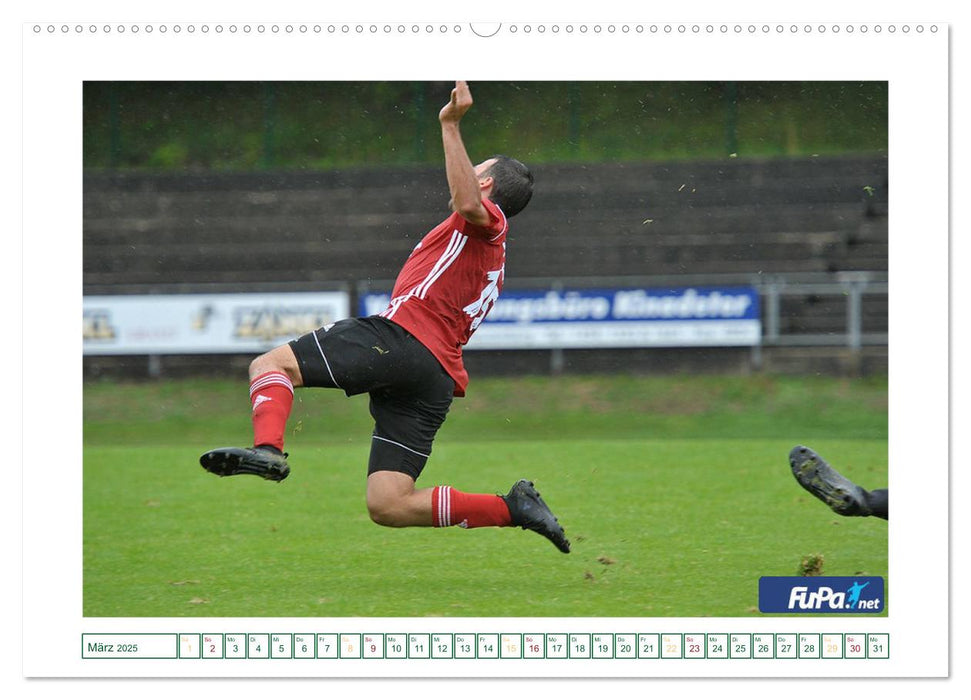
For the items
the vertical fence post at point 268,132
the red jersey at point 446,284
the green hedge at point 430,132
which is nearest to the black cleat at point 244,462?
the red jersey at point 446,284

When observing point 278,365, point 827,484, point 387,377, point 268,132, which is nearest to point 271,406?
point 278,365

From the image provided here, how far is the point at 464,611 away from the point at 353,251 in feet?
35.9

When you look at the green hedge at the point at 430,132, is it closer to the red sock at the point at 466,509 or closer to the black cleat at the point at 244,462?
the red sock at the point at 466,509

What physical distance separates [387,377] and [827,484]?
73.7 inches

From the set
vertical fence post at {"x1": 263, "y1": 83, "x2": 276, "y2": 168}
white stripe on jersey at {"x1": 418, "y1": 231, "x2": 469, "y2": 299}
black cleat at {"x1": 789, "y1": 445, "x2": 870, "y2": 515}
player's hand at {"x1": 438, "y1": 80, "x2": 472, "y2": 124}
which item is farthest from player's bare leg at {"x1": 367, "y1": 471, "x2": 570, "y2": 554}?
vertical fence post at {"x1": 263, "y1": 83, "x2": 276, "y2": 168}

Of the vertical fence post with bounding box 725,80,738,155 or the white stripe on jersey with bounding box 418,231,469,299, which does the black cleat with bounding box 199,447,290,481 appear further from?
the vertical fence post with bounding box 725,80,738,155

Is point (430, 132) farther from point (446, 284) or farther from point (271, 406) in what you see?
point (271, 406)

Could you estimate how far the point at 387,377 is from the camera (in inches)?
185

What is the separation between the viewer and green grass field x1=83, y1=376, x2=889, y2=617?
15.9 ft

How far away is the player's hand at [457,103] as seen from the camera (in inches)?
158

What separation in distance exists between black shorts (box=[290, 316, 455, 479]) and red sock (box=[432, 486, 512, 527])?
0.17 m

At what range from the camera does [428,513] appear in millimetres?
4938

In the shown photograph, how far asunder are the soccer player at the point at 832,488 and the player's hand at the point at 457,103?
1970 millimetres
